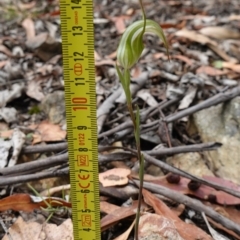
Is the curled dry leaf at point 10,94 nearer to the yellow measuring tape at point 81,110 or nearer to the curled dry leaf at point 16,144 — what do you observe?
the curled dry leaf at point 16,144

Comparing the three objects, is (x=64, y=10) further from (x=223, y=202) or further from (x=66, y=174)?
(x=223, y=202)

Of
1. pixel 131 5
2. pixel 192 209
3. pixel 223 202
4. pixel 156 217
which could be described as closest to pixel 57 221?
pixel 156 217

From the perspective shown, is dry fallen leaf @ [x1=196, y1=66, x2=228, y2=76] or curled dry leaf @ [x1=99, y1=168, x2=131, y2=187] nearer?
curled dry leaf @ [x1=99, y1=168, x2=131, y2=187]

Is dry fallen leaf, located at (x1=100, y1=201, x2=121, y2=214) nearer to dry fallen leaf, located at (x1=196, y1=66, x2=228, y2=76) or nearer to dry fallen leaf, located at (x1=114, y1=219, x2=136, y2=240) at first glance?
dry fallen leaf, located at (x1=114, y1=219, x2=136, y2=240)

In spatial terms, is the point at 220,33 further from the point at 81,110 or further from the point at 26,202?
the point at 81,110

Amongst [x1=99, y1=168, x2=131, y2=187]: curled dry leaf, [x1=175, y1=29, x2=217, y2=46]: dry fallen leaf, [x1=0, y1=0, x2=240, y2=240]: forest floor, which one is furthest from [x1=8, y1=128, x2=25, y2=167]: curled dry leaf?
[x1=175, y1=29, x2=217, y2=46]: dry fallen leaf

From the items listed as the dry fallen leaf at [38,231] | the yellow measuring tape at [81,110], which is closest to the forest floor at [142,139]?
the dry fallen leaf at [38,231]
